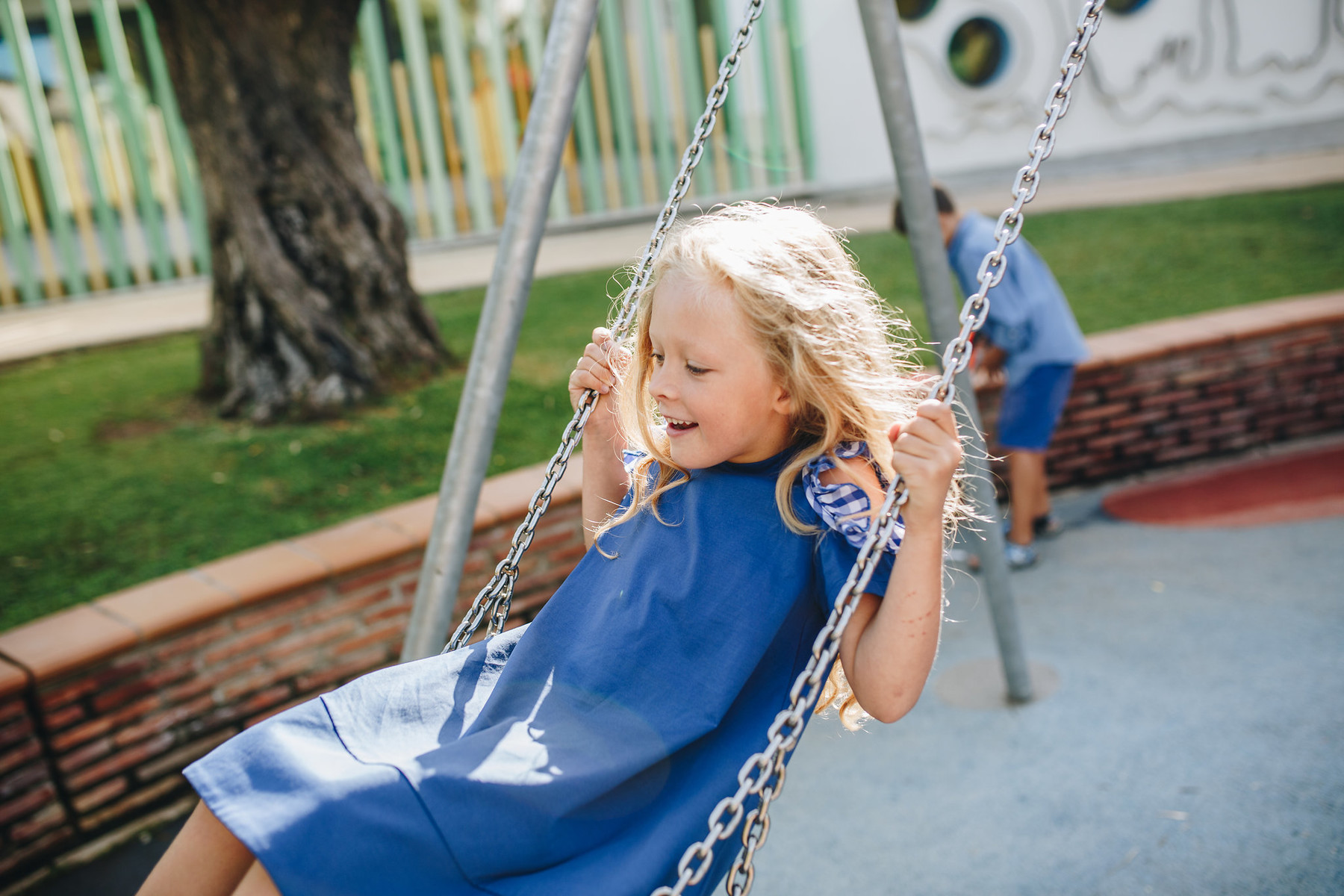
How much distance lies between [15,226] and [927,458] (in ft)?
31.5

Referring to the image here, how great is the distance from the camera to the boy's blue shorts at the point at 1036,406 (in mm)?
3945

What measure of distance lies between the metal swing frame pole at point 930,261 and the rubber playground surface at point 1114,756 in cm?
15

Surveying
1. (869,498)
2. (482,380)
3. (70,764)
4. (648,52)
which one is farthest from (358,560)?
(648,52)

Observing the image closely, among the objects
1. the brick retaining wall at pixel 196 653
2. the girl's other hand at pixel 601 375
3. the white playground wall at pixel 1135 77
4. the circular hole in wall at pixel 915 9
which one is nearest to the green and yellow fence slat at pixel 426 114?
the white playground wall at pixel 1135 77

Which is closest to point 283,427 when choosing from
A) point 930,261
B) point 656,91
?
point 930,261

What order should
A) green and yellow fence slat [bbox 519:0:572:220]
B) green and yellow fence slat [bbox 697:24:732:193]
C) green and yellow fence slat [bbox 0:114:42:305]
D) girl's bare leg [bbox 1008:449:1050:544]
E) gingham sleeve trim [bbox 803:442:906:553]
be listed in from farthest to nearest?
green and yellow fence slat [bbox 697:24:732:193], green and yellow fence slat [bbox 519:0:572:220], green and yellow fence slat [bbox 0:114:42:305], girl's bare leg [bbox 1008:449:1050:544], gingham sleeve trim [bbox 803:442:906:553]

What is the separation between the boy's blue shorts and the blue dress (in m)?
2.67

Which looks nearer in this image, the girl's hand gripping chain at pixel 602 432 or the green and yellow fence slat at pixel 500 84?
the girl's hand gripping chain at pixel 602 432

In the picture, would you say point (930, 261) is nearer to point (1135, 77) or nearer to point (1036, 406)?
point (1036, 406)

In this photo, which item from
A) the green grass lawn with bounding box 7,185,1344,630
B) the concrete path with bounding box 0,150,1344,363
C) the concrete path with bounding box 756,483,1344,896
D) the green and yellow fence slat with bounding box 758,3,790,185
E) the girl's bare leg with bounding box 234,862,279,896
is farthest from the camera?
the green and yellow fence slat with bounding box 758,3,790,185

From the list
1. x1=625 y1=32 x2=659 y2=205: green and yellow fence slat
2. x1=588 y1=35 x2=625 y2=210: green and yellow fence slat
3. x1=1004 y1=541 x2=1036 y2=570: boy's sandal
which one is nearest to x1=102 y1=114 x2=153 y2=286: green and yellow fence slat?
x1=588 y1=35 x2=625 y2=210: green and yellow fence slat

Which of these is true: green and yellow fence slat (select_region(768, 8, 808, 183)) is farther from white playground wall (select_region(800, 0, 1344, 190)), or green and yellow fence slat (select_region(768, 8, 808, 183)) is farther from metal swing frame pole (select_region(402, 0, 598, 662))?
metal swing frame pole (select_region(402, 0, 598, 662))

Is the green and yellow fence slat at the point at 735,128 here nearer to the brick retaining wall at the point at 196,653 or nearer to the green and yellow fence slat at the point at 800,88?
the green and yellow fence slat at the point at 800,88

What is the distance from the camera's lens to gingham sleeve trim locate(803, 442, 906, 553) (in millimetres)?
1431
